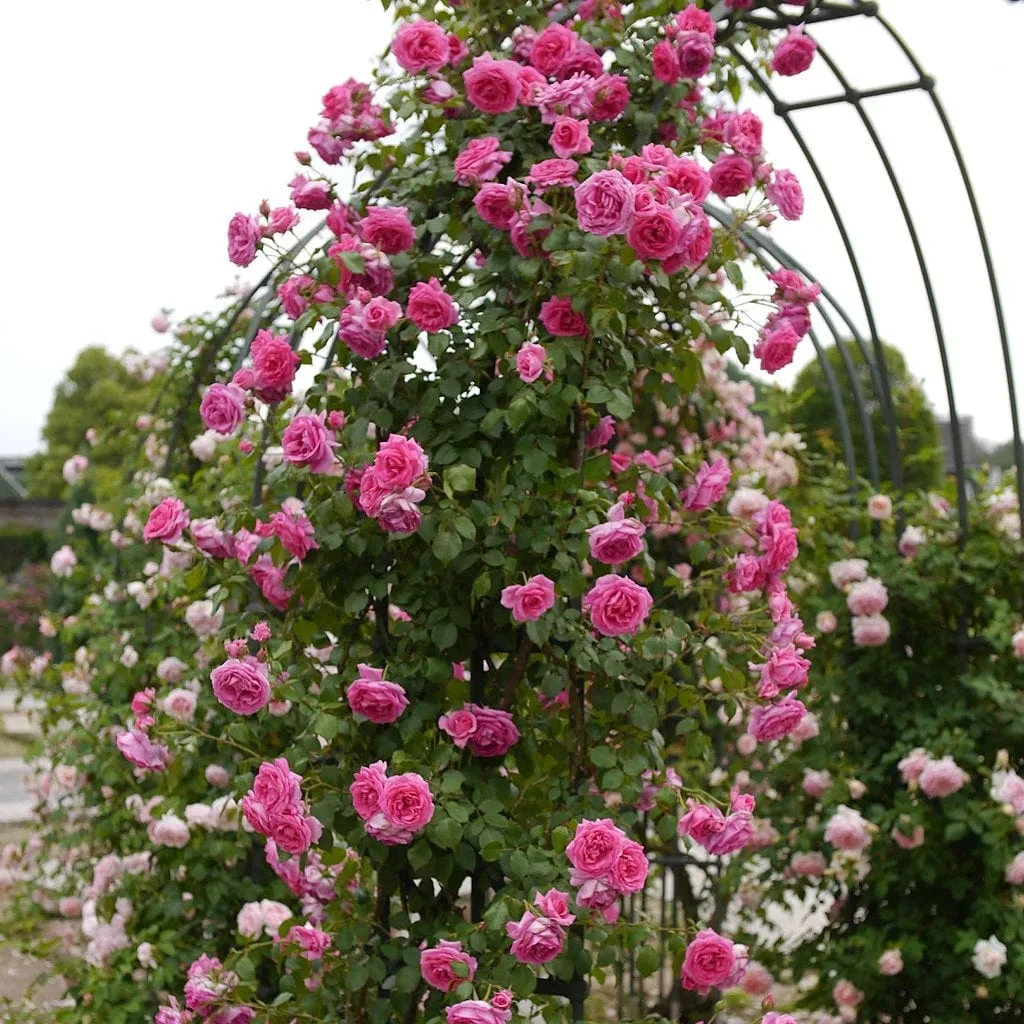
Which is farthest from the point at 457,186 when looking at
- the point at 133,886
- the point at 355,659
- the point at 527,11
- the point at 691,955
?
the point at 133,886

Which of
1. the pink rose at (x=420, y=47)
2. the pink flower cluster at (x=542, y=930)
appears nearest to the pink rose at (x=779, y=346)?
the pink rose at (x=420, y=47)

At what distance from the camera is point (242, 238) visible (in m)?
2.14

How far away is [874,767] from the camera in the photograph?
358 centimetres

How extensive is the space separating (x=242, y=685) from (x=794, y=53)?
59.9 inches

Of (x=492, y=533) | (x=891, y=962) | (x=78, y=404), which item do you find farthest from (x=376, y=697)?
(x=78, y=404)

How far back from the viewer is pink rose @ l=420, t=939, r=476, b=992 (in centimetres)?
180

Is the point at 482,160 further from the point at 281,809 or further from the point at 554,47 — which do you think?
the point at 281,809

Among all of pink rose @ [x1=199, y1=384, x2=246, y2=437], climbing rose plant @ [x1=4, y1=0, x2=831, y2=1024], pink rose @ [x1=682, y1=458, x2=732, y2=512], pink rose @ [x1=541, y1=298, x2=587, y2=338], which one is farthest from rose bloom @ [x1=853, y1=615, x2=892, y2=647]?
pink rose @ [x1=199, y1=384, x2=246, y2=437]

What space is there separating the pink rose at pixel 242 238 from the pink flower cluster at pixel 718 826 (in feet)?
3.80

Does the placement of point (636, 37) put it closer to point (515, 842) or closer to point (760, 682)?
point (760, 682)

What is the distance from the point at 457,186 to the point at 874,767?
219 cm

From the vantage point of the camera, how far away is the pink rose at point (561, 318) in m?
1.96

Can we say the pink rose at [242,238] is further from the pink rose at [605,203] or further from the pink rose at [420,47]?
the pink rose at [605,203]

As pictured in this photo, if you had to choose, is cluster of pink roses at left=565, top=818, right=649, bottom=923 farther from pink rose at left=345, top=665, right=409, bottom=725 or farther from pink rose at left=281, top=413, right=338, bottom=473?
pink rose at left=281, top=413, right=338, bottom=473
